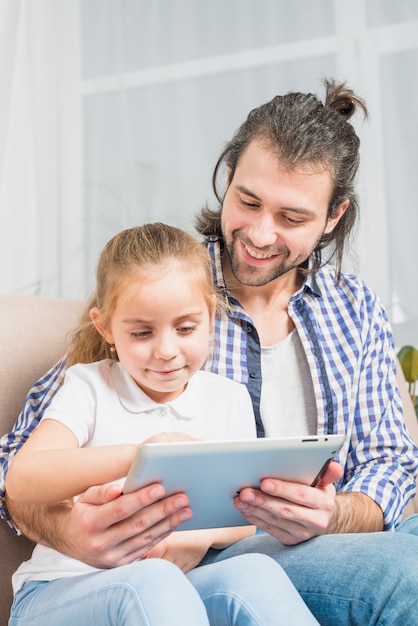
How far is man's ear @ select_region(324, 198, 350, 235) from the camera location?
69.9 inches

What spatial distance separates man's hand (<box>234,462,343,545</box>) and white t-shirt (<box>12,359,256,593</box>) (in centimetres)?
20

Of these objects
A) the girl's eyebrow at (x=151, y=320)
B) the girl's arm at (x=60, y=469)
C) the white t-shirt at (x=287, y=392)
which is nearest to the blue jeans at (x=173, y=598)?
the girl's arm at (x=60, y=469)

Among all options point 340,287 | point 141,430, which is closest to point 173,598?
point 141,430

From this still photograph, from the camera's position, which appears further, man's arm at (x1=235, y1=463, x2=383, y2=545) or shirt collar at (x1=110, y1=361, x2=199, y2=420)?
shirt collar at (x1=110, y1=361, x2=199, y2=420)

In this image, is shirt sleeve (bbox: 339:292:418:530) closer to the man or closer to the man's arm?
the man

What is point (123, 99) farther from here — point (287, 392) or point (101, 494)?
point (101, 494)

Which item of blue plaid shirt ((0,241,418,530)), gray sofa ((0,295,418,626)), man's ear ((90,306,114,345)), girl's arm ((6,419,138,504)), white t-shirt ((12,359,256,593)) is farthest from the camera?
blue plaid shirt ((0,241,418,530))

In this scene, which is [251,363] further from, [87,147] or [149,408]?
[87,147]

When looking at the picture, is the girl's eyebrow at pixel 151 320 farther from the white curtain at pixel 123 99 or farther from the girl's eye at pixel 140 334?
the white curtain at pixel 123 99

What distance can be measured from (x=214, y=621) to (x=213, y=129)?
7.61 feet

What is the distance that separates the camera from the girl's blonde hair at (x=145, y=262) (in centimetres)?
127

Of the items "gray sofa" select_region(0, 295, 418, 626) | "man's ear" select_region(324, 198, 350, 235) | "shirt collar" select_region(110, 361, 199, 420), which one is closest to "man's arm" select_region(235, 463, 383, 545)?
"shirt collar" select_region(110, 361, 199, 420)

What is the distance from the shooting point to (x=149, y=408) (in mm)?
1290

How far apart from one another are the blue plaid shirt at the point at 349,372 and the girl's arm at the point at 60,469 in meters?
0.32
